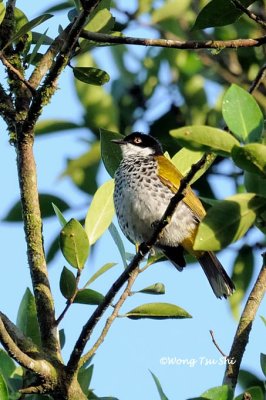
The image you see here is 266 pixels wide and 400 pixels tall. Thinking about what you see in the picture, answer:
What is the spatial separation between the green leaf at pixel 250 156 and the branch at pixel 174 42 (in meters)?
0.88

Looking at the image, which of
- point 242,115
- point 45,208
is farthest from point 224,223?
point 45,208

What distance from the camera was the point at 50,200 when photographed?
4.65 m

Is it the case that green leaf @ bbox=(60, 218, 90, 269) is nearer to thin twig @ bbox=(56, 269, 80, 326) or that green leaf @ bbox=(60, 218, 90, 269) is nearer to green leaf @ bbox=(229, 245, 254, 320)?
thin twig @ bbox=(56, 269, 80, 326)

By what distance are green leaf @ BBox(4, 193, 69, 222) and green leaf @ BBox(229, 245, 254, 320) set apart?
1.15m

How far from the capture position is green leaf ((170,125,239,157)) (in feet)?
6.61

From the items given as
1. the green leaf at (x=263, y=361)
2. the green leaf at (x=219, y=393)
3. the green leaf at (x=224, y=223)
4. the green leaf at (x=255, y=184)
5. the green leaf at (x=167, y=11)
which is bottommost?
the green leaf at (x=263, y=361)

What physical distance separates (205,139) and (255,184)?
21 cm

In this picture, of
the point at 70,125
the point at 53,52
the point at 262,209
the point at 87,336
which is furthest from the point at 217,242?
the point at 70,125

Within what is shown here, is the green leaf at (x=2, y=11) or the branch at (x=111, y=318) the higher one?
the green leaf at (x=2, y=11)

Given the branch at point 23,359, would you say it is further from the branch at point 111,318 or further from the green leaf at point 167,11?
the green leaf at point 167,11

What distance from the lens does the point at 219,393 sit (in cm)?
271

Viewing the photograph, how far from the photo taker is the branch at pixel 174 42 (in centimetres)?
298

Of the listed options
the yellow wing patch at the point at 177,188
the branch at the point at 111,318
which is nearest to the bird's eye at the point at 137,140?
the yellow wing patch at the point at 177,188

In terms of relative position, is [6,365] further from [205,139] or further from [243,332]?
[205,139]
